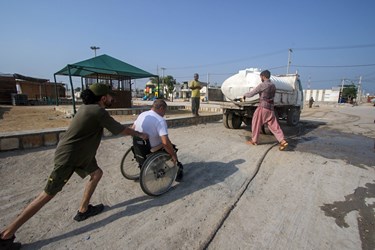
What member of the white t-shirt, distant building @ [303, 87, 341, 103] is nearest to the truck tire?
the white t-shirt

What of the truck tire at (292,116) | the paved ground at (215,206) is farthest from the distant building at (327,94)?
the paved ground at (215,206)

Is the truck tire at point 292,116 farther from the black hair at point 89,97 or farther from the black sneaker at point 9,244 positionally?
the black sneaker at point 9,244

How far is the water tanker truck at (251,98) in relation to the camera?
673cm

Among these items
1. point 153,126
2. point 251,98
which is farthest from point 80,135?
point 251,98

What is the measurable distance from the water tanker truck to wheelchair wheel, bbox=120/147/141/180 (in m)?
3.92

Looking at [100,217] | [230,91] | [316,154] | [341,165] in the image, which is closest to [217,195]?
[100,217]

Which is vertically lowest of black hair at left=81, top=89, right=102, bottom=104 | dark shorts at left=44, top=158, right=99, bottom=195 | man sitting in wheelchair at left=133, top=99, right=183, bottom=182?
dark shorts at left=44, top=158, right=99, bottom=195

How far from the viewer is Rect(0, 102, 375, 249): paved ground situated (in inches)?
78.4

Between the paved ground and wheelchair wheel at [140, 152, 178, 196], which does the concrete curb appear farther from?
wheelchair wheel at [140, 152, 178, 196]

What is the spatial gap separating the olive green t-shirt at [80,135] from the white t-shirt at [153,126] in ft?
1.84

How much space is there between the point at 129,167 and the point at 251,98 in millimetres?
4950

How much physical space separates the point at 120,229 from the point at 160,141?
1135 millimetres

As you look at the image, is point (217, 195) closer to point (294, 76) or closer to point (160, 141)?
point (160, 141)

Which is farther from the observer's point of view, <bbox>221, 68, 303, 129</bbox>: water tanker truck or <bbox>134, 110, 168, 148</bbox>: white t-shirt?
<bbox>221, 68, 303, 129</bbox>: water tanker truck
